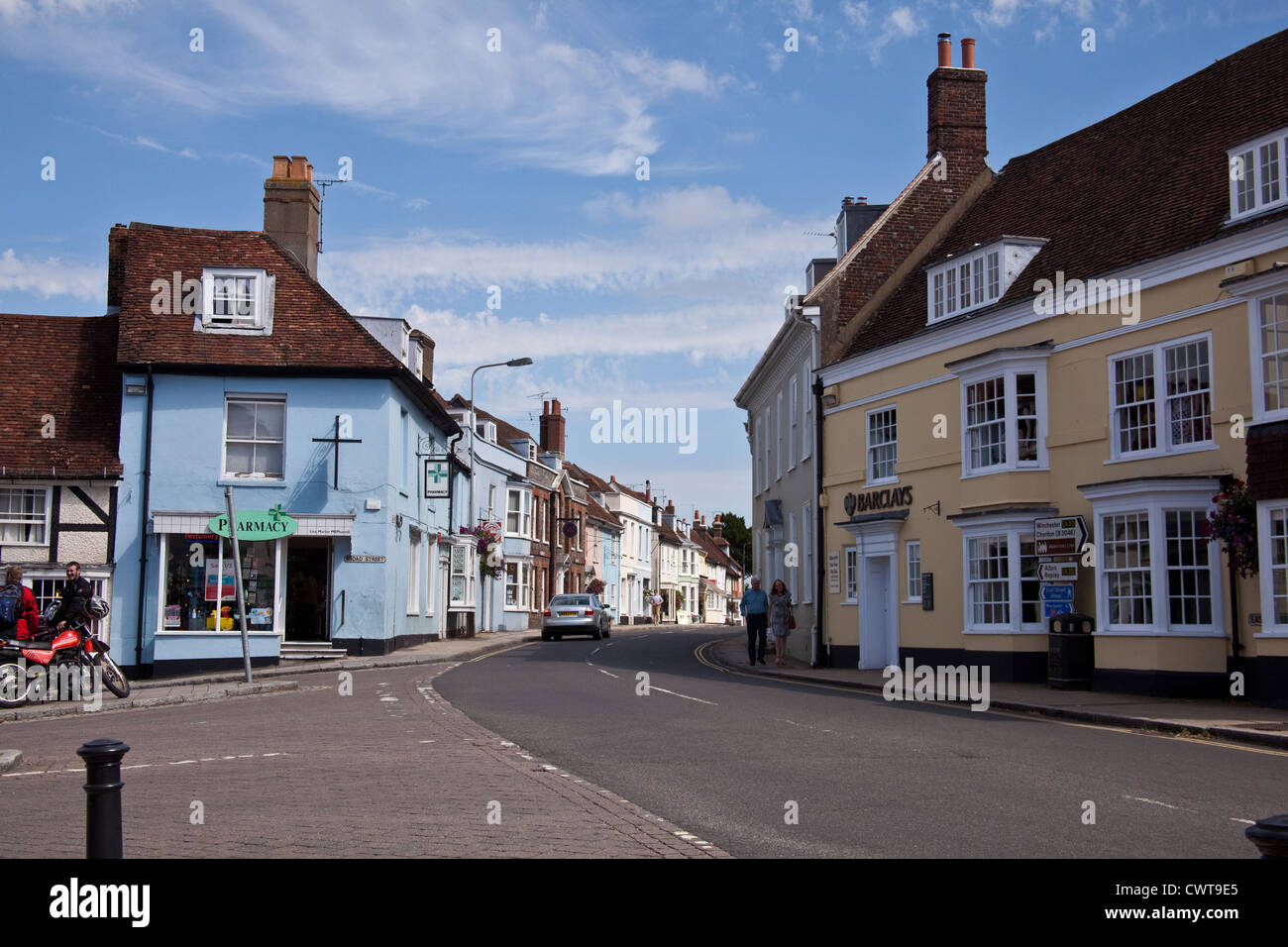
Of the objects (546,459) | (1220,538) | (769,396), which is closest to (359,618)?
(769,396)

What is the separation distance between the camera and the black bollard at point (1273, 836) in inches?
124

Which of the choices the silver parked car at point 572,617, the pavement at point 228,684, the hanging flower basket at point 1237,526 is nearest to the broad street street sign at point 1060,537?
the hanging flower basket at point 1237,526

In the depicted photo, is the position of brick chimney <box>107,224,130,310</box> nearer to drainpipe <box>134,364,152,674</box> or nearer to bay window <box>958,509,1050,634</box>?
drainpipe <box>134,364,152,674</box>

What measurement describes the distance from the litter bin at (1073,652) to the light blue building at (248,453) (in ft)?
48.3

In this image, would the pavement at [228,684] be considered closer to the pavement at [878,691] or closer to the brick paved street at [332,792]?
the pavement at [878,691]

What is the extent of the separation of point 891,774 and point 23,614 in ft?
45.7

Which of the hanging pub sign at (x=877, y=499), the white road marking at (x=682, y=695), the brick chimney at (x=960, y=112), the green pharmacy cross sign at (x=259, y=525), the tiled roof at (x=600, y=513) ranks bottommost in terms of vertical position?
the white road marking at (x=682, y=695)

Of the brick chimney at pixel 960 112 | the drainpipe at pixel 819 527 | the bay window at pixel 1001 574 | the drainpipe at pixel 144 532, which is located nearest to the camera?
the bay window at pixel 1001 574

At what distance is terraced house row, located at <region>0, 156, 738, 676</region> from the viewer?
2556 cm

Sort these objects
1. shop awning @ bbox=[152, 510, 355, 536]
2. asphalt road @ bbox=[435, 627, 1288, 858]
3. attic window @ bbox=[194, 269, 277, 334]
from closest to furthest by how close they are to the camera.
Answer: asphalt road @ bbox=[435, 627, 1288, 858] < shop awning @ bbox=[152, 510, 355, 536] < attic window @ bbox=[194, 269, 277, 334]

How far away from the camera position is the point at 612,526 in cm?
7188

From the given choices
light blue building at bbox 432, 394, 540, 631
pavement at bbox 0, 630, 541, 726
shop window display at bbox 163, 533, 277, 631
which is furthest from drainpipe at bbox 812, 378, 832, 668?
light blue building at bbox 432, 394, 540, 631

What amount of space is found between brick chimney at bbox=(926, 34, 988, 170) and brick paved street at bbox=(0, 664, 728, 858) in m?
19.3
